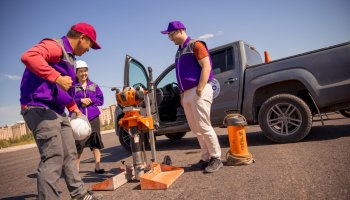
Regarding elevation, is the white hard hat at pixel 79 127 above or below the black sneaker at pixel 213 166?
above

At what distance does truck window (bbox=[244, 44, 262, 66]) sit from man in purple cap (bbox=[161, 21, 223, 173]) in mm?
2046

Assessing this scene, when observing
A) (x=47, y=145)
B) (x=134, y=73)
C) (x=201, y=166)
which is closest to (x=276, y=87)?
(x=201, y=166)

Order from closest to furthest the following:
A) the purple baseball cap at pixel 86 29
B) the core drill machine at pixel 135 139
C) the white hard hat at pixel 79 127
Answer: the purple baseball cap at pixel 86 29 → the white hard hat at pixel 79 127 → the core drill machine at pixel 135 139

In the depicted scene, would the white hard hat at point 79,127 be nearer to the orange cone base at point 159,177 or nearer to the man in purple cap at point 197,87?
the orange cone base at point 159,177

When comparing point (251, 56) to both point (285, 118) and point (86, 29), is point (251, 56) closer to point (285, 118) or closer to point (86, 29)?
point (285, 118)

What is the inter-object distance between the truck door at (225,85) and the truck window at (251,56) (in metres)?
0.38

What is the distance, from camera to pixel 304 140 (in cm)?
441

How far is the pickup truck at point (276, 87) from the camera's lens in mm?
3953

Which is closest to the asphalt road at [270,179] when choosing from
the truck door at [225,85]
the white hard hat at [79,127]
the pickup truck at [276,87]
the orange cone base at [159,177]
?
the orange cone base at [159,177]

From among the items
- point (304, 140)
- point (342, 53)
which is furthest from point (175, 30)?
point (304, 140)

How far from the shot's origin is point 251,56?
539 cm

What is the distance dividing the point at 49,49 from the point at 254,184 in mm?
2287

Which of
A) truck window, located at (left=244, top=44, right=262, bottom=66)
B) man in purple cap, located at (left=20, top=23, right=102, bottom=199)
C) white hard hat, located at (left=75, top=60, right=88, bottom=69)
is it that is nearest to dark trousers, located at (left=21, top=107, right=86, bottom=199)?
man in purple cap, located at (left=20, top=23, right=102, bottom=199)

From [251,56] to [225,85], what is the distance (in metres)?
1.09
